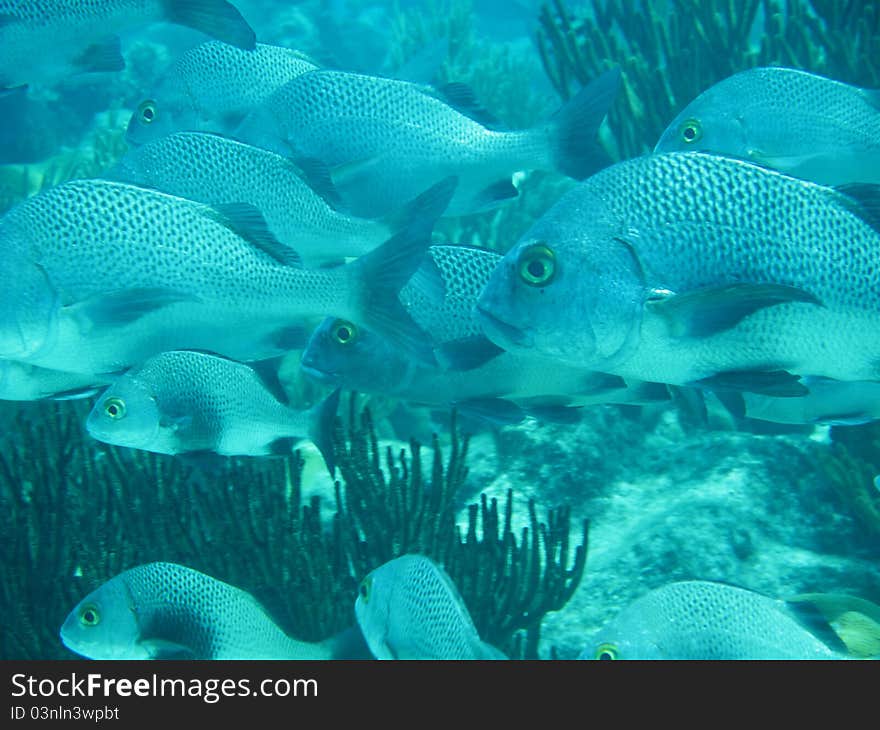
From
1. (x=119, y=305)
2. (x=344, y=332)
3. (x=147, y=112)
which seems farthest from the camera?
(x=147, y=112)

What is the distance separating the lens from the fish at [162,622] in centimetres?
262

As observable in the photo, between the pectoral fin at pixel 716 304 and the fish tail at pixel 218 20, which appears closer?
the pectoral fin at pixel 716 304

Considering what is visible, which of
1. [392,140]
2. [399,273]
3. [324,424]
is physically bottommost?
[324,424]

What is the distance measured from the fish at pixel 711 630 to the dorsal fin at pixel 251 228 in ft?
6.76

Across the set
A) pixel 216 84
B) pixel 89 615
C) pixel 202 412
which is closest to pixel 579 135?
pixel 202 412

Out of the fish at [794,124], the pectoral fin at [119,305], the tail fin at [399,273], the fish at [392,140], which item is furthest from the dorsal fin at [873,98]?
the pectoral fin at [119,305]

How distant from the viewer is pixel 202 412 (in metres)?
3.31

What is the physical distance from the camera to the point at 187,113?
537 centimetres

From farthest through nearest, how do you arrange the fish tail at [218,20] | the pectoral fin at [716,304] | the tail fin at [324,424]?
the fish tail at [218,20], the tail fin at [324,424], the pectoral fin at [716,304]

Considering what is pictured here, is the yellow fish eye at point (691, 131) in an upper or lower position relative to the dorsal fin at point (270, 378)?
upper

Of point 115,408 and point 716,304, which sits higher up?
point 716,304

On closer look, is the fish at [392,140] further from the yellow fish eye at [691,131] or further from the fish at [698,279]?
the fish at [698,279]

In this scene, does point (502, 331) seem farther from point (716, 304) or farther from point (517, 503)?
point (517, 503)
